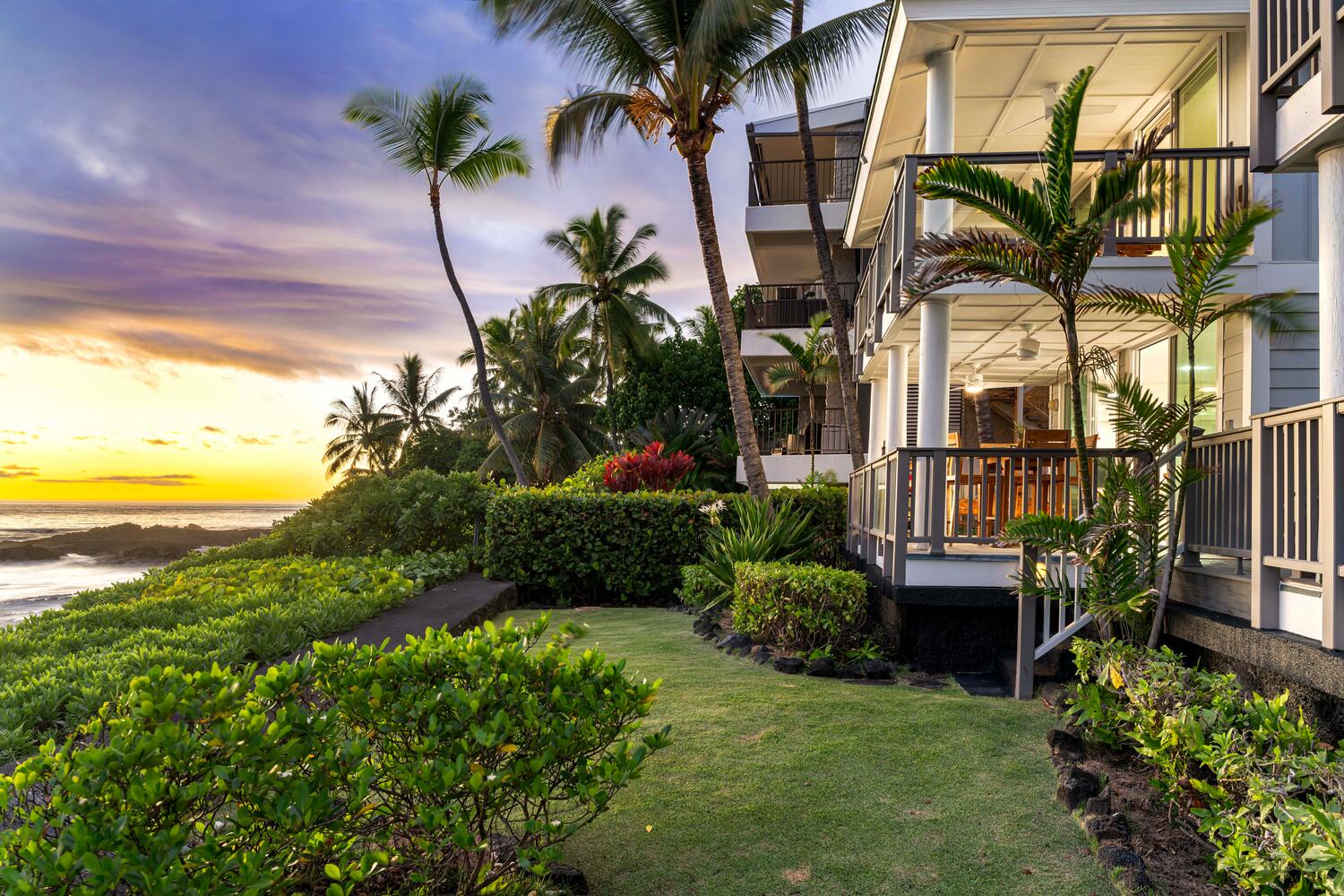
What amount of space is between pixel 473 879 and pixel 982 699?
14.1 ft

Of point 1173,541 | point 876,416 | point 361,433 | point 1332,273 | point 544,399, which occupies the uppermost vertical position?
point 544,399

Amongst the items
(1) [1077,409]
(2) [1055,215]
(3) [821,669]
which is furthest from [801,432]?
(2) [1055,215]

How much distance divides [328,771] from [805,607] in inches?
206

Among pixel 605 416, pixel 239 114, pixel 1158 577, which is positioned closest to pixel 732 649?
pixel 1158 577

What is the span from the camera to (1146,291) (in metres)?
7.60

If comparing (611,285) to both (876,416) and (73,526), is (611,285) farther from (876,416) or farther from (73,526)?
(73,526)

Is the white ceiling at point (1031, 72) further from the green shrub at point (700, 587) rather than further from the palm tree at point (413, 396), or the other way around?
the palm tree at point (413, 396)

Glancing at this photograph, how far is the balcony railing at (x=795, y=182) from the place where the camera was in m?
21.6

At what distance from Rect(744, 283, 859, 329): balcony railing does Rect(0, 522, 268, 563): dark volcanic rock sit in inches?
687

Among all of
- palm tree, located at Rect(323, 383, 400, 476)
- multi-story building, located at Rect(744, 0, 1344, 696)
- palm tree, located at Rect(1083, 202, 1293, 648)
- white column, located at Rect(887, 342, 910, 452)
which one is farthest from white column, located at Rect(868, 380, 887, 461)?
palm tree, located at Rect(323, 383, 400, 476)

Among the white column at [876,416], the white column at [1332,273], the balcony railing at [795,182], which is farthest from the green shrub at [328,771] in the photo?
the balcony railing at [795,182]

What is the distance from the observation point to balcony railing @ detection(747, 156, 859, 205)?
21641 millimetres

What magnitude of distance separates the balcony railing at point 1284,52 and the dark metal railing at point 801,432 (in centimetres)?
1342

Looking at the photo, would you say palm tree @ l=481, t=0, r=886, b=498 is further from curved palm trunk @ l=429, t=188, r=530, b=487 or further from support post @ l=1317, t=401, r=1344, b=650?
support post @ l=1317, t=401, r=1344, b=650
